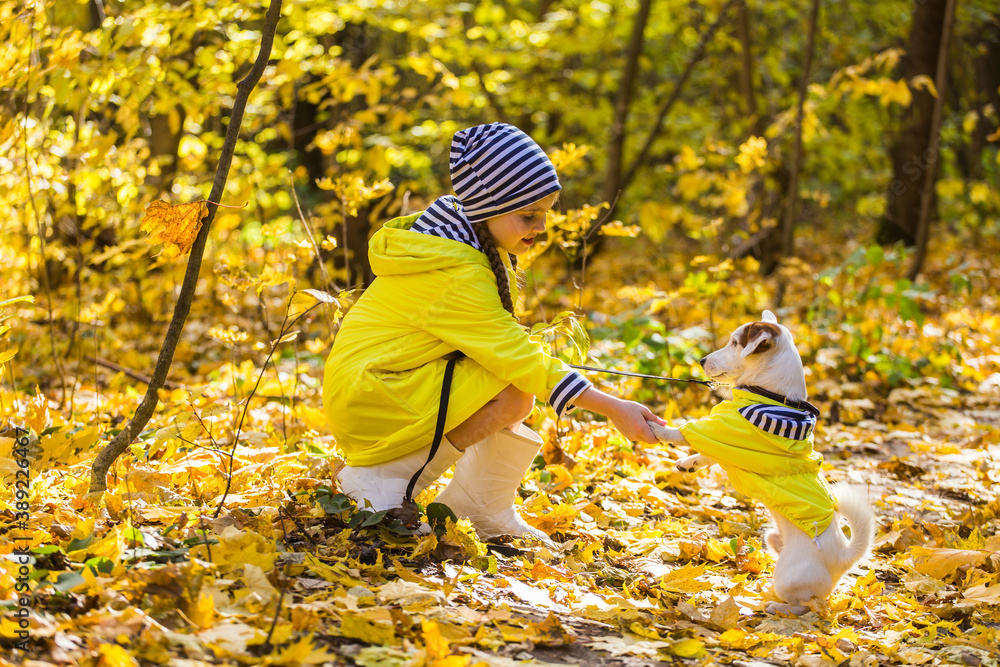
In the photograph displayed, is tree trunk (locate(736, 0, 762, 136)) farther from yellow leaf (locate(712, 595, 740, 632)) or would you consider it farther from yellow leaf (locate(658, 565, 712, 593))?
yellow leaf (locate(712, 595, 740, 632))

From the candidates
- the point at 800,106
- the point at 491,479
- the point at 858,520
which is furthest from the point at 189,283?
the point at 800,106

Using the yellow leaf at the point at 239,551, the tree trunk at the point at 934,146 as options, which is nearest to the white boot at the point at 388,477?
the yellow leaf at the point at 239,551

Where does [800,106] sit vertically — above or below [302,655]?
above

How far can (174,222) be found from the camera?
2.55 meters

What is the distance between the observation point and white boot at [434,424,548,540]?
2.85 m

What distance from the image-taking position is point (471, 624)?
2.13 m

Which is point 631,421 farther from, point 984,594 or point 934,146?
point 934,146

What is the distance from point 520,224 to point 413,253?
396 mm

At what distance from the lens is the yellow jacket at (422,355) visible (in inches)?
102

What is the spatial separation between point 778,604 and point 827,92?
19.0 feet

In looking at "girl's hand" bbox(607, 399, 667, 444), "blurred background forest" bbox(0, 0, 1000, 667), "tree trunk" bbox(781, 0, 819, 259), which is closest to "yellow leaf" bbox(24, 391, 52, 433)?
"blurred background forest" bbox(0, 0, 1000, 667)

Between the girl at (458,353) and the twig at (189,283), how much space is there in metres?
0.53

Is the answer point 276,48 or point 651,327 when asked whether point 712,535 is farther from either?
point 276,48

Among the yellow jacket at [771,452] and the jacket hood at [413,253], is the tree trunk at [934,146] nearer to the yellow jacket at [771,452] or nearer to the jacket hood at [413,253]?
the yellow jacket at [771,452]
